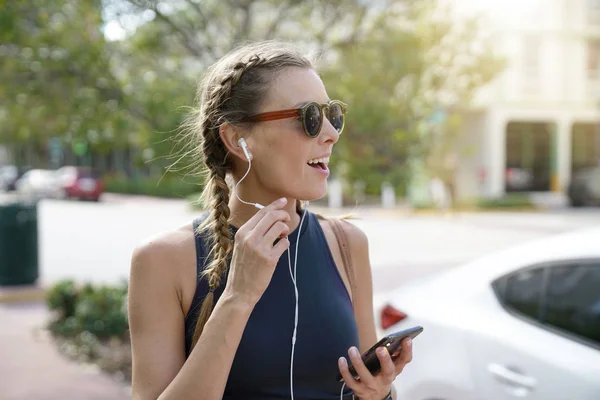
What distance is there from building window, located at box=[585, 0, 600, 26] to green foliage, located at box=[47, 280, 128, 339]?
28022 millimetres

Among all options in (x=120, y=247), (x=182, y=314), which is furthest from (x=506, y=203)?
(x=182, y=314)

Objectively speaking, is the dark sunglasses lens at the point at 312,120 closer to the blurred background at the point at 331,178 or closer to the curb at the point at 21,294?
the blurred background at the point at 331,178

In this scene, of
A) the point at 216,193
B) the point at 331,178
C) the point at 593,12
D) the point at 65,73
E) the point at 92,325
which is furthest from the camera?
the point at 593,12

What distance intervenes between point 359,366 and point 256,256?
41cm

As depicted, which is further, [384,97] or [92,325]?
[92,325]

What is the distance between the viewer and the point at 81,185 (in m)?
33.5

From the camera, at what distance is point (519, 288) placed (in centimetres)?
335

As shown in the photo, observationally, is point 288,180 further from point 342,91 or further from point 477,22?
point 477,22

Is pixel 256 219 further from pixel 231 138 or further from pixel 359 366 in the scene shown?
pixel 359 366

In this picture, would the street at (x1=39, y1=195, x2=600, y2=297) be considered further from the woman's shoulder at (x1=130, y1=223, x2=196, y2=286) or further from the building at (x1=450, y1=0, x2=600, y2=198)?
the woman's shoulder at (x1=130, y1=223, x2=196, y2=286)

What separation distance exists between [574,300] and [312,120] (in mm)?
1825

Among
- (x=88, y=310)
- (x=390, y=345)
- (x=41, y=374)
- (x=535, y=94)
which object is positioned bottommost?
(x=41, y=374)

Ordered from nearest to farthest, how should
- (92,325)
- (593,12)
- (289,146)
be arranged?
(289,146) < (92,325) < (593,12)

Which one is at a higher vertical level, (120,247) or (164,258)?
(164,258)
